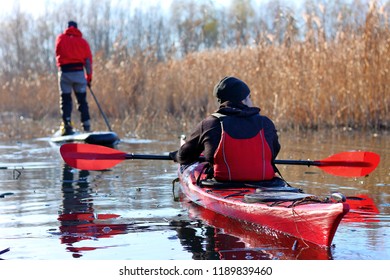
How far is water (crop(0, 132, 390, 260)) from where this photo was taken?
5.67 meters

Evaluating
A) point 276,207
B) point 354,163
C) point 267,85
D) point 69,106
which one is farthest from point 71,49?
point 276,207

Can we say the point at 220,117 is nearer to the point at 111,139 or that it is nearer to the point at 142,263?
the point at 142,263

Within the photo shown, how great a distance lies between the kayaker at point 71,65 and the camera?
1423 centimetres

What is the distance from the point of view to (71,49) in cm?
1423

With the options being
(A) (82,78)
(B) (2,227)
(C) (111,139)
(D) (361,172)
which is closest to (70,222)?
(B) (2,227)

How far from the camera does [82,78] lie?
14.5 meters

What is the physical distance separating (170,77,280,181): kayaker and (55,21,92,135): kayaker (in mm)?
7374

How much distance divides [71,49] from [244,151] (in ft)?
26.0

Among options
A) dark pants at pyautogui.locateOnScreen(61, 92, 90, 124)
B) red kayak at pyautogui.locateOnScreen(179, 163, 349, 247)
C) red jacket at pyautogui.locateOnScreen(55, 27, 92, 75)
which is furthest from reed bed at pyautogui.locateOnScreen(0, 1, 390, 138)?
red kayak at pyautogui.locateOnScreen(179, 163, 349, 247)

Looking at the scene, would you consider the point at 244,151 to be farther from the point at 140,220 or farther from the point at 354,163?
the point at 354,163

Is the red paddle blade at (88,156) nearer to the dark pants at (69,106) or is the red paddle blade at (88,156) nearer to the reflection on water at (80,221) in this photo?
the reflection on water at (80,221)

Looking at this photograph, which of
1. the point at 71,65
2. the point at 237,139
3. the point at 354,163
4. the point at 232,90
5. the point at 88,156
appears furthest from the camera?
the point at 71,65

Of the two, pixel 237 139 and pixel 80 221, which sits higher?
pixel 237 139

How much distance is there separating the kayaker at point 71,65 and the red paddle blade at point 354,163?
7.00 m
